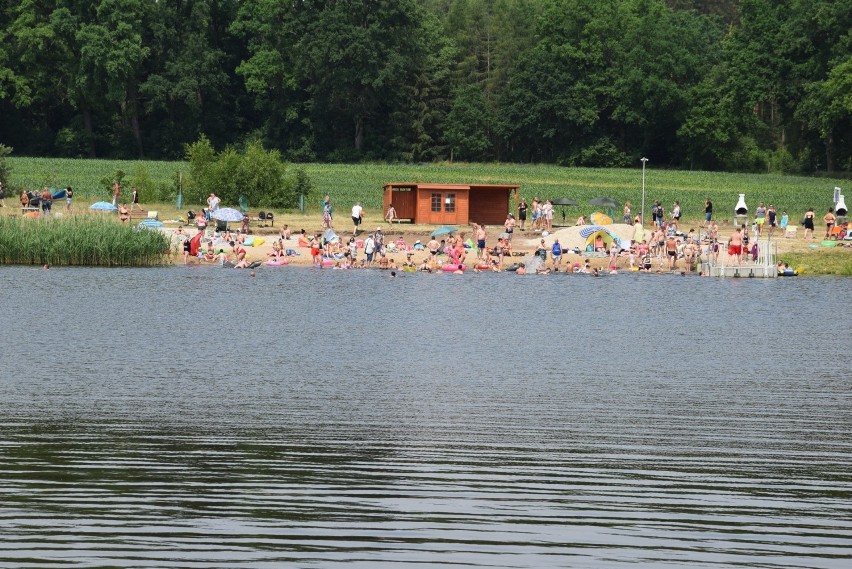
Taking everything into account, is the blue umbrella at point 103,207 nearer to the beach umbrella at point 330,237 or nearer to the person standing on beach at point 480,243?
the beach umbrella at point 330,237

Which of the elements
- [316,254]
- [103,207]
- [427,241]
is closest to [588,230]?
[427,241]

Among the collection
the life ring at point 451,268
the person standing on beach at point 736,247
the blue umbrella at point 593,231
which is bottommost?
the life ring at point 451,268

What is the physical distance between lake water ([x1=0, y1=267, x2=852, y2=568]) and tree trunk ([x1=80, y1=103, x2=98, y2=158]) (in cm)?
7024

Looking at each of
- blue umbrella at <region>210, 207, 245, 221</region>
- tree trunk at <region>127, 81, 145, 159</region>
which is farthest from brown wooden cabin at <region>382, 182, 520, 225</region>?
tree trunk at <region>127, 81, 145, 159</region>

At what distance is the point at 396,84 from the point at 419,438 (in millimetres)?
91025

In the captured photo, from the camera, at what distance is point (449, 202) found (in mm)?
59188

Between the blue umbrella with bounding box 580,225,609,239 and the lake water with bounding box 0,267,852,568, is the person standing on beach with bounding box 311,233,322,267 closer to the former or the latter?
the blue umbrella with bounding box 580,225,609,239

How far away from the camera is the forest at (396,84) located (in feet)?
327

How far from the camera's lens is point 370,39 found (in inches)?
4031

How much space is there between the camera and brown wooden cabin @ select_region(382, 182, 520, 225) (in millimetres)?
59031

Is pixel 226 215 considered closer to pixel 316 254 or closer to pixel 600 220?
pixel 316 254

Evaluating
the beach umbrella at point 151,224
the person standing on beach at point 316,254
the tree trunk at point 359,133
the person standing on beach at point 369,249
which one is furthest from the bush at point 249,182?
the tree trunk at point 359,133

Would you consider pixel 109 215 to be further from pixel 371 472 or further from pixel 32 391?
pixel 371 472

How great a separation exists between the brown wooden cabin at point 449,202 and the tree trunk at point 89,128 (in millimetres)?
50377
